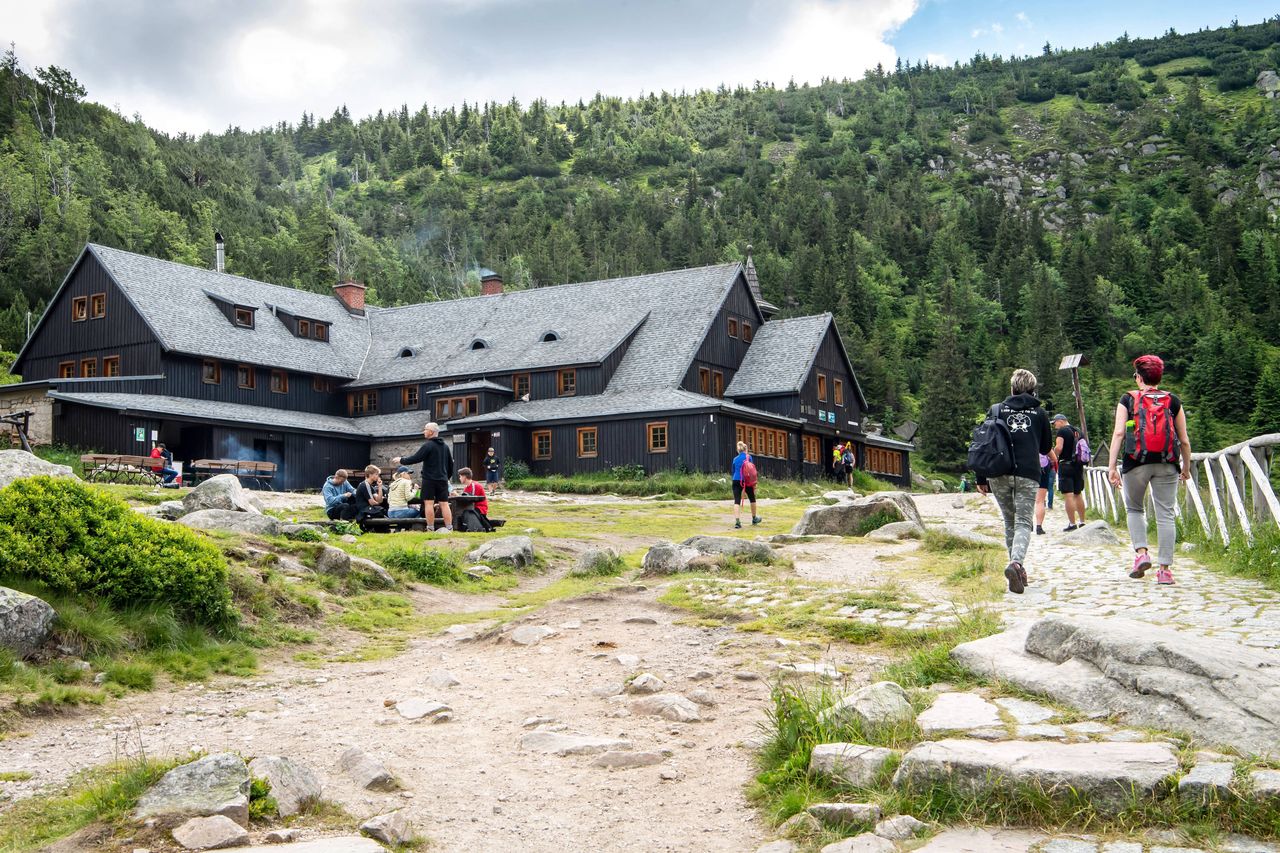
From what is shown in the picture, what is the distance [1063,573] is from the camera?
12922mm

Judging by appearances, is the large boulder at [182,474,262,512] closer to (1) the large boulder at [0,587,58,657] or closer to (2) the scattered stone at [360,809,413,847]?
(1) the large boulder at [0,587,58,657]

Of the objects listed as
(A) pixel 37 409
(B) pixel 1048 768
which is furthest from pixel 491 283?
(B) pixel 1048 768

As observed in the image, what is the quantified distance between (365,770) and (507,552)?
33.7 ft

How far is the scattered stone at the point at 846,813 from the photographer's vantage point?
536 cm

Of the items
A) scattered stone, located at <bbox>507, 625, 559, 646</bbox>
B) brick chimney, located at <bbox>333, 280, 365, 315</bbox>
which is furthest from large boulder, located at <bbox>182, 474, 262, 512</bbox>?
brick chimney, located at <bbox>333, 280, 365, 315</bbox>

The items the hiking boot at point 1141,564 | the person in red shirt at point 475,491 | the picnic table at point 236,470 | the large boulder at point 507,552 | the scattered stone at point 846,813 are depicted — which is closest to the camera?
the scattered stone at point 846,813

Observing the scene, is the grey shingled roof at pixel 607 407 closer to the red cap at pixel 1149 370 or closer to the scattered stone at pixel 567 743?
the red cap at pixel 1149 370

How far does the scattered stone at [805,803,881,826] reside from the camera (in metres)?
5.36

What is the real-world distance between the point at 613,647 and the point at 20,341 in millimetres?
68748

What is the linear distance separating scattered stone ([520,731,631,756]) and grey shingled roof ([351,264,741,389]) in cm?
3959

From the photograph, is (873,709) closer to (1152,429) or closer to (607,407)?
(1152,429)

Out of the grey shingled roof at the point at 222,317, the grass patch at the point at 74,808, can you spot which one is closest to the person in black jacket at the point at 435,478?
the grass patch at the point at 74,808

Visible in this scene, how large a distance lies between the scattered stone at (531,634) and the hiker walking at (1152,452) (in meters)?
5.62

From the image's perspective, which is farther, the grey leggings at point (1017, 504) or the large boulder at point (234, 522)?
the large boulder at point (234, 522)
